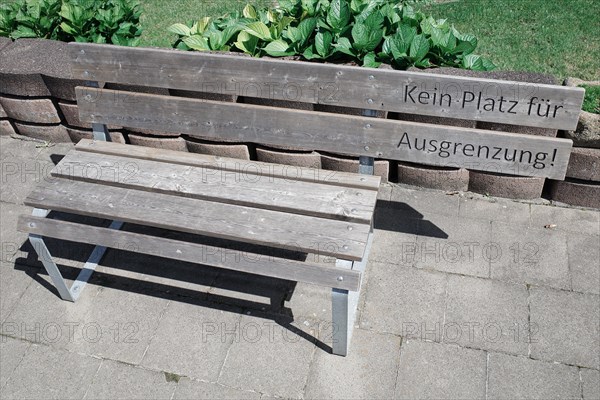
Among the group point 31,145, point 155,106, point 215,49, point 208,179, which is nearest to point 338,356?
point 208,179

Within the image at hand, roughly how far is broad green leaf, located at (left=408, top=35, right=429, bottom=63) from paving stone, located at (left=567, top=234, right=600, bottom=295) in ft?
4.79

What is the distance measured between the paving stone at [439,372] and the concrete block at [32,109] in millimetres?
3146

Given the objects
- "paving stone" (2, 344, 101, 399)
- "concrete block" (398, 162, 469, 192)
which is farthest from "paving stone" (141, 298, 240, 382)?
"concrete block" (398, 162, 469, 192)

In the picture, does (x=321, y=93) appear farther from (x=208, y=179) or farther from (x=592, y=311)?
(x=592, y=311)

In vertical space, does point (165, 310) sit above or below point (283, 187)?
below

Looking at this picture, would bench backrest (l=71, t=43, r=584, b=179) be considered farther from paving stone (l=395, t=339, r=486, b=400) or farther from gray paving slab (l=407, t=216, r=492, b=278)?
paving stone (l=395, t=339, r=486, b=400)

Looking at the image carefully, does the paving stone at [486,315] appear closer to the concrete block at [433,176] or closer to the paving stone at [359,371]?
the paving stone at [359,371]

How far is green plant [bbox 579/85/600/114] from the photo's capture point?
3947 mm

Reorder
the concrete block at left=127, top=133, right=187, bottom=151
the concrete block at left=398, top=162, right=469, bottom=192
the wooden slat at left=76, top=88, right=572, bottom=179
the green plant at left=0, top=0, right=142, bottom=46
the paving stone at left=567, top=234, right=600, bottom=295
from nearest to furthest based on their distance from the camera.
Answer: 1. the wooden slat at left=76, top=88, right=572, bottom=179
2. the paving stone at left=567, top=234, right=600, bottom=295
3. the concrete block at left=398, top=162, right=469, bottom=192
4. the concrete block at left=127, top=133, right=187, bottom=151
5. the green plant at left=0, top=0, right=142, bottom=46

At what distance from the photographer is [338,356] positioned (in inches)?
139

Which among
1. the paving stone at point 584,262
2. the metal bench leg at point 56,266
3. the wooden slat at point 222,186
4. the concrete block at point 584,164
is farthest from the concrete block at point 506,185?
the metal bench leg at point 56,266

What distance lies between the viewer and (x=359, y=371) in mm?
3451

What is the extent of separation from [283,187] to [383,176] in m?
1.20

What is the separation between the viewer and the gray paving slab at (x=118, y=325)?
11.9 feet
